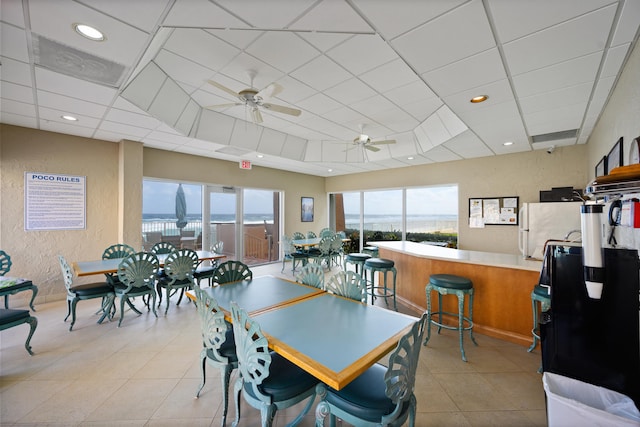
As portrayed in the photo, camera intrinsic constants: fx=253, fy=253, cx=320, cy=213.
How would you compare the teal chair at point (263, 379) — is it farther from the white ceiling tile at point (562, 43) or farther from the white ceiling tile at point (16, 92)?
the white ceiling tile at point (16, 92)

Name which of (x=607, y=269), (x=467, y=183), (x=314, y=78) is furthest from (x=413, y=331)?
(x=467, y=183)

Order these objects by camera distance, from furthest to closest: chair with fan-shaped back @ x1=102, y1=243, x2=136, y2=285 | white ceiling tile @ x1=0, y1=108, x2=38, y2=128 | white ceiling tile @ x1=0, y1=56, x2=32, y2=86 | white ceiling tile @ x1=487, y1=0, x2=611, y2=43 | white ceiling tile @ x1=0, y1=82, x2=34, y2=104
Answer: chair with fan-shaped back @ x1=102, y1=243, x2=136, y2=285 < white ceiling tile @ x1=0, y1=108, x2=38, y2=128 < white ceiling tile @ x1=0, y1=82, x2=34, y2=104 < white ceiling tile @ x1=0, y1=56, x2=32, y2=86 < white ceiling tile @ x1=487, y1=0, x2=611, y2=43

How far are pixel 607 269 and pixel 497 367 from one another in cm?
160

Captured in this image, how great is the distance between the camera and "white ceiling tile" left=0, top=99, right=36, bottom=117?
2.98 meters

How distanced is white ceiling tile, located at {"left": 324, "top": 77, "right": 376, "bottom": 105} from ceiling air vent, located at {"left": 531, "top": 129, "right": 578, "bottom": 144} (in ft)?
9.80

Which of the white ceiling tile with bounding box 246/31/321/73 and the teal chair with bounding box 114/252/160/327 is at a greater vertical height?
the white ceiling tile with bounding box 246/31/321/73

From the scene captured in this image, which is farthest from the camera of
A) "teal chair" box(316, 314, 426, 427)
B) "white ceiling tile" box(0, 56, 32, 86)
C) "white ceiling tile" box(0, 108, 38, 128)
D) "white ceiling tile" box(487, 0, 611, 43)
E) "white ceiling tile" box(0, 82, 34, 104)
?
"white ceiling tile" box(0, 108, 38, 128)

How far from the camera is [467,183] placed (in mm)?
5668

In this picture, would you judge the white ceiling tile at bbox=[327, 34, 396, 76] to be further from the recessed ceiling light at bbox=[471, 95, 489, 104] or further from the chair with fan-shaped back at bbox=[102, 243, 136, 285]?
the chair with fan-shaped back at bbox=[102, 243, 136, 285]

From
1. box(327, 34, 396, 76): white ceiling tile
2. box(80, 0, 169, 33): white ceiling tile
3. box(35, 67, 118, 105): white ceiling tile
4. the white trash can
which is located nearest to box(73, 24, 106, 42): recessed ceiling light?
box(80, 0, 169, 33): white ceiling tile

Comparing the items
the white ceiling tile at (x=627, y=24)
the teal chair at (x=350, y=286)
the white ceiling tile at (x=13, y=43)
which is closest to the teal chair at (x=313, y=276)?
the teal chair at (x=350, y=286)

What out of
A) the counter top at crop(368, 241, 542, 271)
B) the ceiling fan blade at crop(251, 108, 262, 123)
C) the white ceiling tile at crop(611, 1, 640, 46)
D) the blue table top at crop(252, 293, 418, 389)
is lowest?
the blue table top at crop(252, 293, 418, 389)

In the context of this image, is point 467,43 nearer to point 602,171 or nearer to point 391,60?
point 391,60

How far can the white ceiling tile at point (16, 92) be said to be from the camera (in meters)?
2.58
